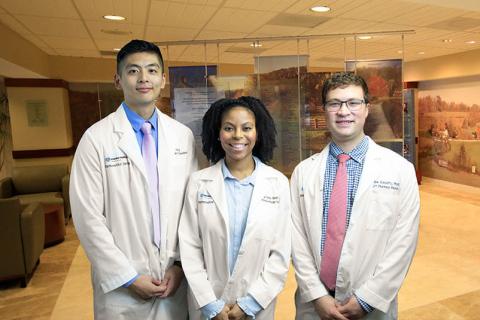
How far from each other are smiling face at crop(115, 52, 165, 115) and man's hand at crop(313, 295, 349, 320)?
122cm

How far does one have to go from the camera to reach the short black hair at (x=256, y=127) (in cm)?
178

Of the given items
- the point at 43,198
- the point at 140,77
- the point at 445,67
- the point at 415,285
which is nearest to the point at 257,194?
the point at 140,77

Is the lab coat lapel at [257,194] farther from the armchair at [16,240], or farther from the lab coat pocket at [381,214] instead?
the armchair at [16,240]

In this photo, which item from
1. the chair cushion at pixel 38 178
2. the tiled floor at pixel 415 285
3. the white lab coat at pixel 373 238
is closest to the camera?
the white lab coat at pixel 373 238

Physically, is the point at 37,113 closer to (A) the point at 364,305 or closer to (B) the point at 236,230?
(B) the point at 236,230

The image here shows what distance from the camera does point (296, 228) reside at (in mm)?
1856

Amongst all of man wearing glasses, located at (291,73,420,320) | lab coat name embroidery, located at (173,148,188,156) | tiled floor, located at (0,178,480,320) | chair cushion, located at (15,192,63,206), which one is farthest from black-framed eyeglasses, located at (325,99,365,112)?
chair cushion, located at (15,192,63,206)

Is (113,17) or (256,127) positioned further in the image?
(113,17)

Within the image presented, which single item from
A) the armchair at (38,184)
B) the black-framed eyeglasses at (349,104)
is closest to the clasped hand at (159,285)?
the black-framed eyeglasses at (349,104)

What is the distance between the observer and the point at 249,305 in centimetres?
163

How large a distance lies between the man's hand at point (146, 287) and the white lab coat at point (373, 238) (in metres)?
0.66

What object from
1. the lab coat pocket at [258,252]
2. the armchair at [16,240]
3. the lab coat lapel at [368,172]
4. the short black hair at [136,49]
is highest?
the short black hair at [136,49]

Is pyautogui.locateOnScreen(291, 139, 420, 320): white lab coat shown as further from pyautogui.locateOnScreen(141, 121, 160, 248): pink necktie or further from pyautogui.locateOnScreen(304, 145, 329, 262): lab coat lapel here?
pyautogui.locateOnScreen(141, 121, 160, 248): pink necktie

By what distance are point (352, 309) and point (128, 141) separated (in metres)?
1.26
